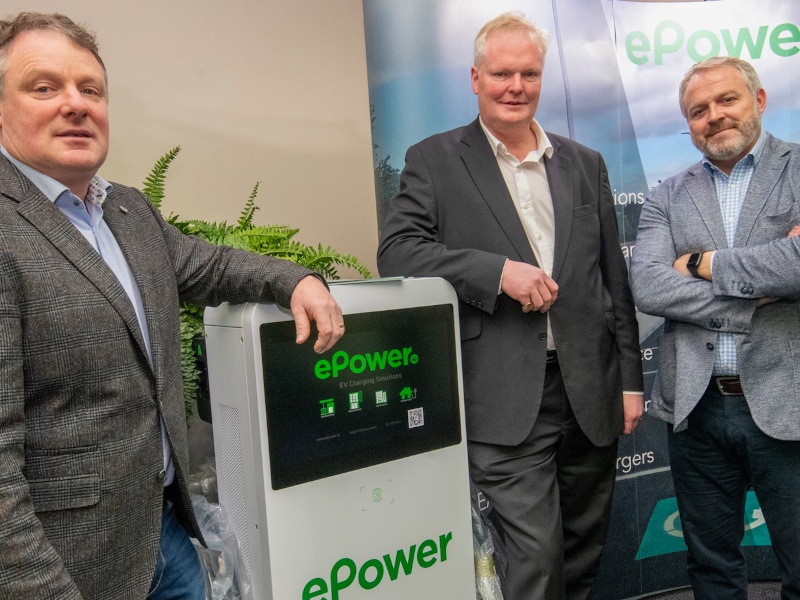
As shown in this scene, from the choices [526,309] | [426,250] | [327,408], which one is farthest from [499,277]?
[327,408]

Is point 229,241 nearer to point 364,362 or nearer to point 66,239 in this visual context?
point 364,362

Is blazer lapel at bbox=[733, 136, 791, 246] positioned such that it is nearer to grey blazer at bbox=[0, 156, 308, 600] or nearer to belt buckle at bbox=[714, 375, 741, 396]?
belt buckle at bbox=[714, 375, 741, 396]

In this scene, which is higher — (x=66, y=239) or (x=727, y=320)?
(x=66, y=239)

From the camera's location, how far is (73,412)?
122 cm

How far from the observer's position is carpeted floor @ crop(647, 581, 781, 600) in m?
2.92

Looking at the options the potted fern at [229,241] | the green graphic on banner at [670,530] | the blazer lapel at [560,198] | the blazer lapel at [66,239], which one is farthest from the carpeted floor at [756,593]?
the blazer lapel at [66,239]

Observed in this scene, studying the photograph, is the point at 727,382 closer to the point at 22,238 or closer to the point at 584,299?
the point at 584,299

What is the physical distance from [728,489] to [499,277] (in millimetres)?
1040

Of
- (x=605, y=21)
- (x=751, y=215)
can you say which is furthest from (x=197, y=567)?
(x=605, y=21)

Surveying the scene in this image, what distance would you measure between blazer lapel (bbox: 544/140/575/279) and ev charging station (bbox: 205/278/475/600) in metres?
0.38

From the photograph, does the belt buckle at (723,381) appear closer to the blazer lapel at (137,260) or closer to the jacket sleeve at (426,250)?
the jacket sleeve at (426,250)

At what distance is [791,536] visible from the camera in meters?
2.05

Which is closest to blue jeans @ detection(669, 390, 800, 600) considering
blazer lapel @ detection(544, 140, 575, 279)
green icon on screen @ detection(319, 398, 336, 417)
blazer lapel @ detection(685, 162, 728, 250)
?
blazer lapel @ detection(685, 162, 728, 250)

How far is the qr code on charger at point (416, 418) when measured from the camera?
5.87 ft
